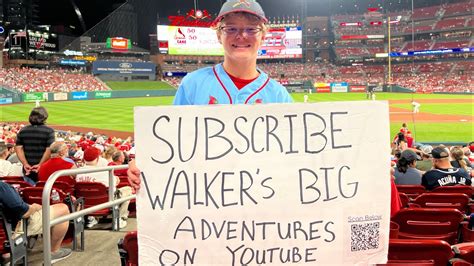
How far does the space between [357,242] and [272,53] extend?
242 feet

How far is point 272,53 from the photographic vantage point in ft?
244

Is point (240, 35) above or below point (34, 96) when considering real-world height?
below

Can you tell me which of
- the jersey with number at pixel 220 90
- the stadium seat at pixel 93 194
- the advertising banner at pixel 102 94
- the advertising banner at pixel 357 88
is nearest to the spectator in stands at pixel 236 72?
the jersey with number at pixel 220 90

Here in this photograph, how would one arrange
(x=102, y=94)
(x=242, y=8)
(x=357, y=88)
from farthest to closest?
(x=357, y=88) < (x=102, y=94) < (x=242, y=8)

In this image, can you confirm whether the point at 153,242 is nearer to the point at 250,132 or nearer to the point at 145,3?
the point at 250,132

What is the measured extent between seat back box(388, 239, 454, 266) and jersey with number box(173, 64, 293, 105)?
109 centimetres

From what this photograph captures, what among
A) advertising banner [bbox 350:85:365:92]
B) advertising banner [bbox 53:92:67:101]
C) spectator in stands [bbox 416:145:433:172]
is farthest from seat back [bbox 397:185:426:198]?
advertising banner [bbox 350:85:365:92]

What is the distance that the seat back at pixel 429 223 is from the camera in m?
3.67

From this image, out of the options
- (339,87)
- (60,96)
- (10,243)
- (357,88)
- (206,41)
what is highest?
(206,41)

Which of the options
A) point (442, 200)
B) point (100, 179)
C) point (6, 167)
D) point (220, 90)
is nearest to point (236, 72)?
point (220, 90)

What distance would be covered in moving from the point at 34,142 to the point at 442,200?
18.3 ft

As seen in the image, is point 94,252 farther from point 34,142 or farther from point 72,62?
point 72,62

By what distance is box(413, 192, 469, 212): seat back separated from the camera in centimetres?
455

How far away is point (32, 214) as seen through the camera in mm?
4215
